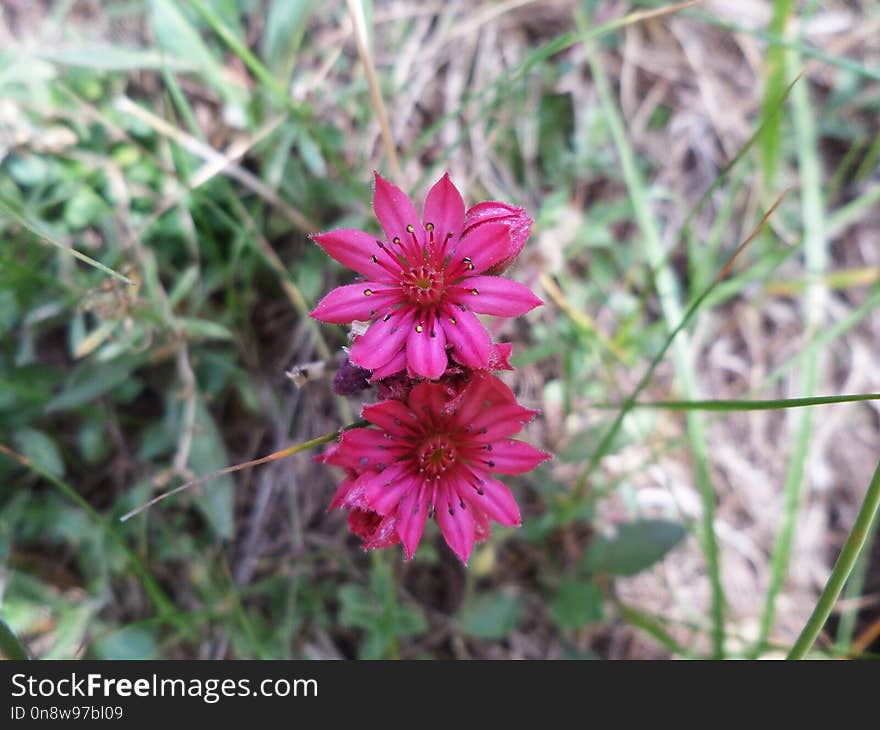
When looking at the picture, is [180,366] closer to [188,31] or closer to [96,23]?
[188,31]

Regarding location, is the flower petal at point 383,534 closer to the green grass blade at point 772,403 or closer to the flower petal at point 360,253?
the flower petal at point 360,253

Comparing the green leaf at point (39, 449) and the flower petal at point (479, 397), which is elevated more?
the green leaf at point (39, 449)

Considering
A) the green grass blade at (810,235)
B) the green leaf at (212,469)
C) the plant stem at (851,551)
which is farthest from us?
the green grass blade at (810,235)

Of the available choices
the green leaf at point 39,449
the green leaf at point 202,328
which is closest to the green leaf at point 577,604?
the green leaf at point 202,328

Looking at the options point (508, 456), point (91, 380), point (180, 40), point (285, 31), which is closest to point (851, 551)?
point (508, 456)

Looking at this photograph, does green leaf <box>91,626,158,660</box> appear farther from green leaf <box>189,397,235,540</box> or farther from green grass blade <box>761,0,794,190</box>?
green grass blade <box>761,0,794,190</box>

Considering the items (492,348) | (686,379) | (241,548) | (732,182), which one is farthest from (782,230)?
(241,548)
